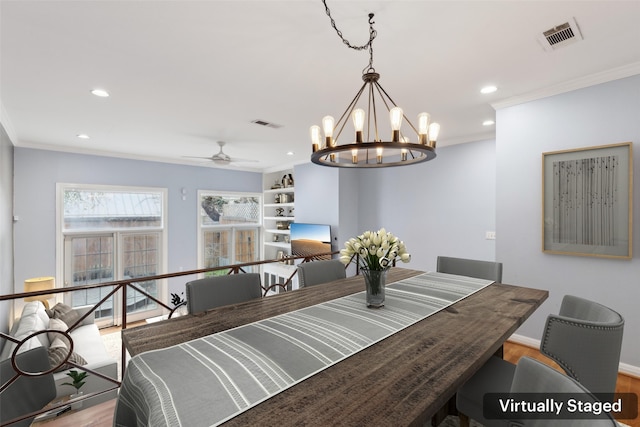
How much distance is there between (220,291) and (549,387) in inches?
63.1

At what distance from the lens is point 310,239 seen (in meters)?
5.59

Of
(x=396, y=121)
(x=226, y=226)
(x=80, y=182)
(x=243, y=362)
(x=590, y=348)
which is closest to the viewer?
(x=243, y=362)

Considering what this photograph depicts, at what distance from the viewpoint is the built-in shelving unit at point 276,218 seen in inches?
261

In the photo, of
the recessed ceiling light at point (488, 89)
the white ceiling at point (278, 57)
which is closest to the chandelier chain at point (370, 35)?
the white ceiling at point (278, 57)

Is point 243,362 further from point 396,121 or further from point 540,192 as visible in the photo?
point 540,192

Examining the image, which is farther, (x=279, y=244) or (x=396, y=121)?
(x=279, y=244)

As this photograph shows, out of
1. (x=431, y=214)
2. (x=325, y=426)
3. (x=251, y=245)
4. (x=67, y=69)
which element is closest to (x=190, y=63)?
(x=67, y=69)

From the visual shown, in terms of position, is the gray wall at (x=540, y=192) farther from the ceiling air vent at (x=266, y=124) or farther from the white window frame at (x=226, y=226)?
the white window frame at (x=226, y=226)

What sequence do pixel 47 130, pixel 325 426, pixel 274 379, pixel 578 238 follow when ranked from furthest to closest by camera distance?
1. pixel 47 130
2. pixel 578 238
3. pixel 274 379
4. pixel 325 426

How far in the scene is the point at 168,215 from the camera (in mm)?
5785

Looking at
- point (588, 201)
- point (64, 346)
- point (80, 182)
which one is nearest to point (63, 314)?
point (64, 346)

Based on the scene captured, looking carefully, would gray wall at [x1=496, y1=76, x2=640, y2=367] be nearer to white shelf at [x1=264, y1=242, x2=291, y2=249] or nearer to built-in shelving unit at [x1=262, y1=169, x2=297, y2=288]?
built-in shelving unit at [x1=262, y1=169, x2=297, y2=288]

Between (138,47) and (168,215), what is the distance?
439 cm

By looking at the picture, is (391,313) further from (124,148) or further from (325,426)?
(124,148)
